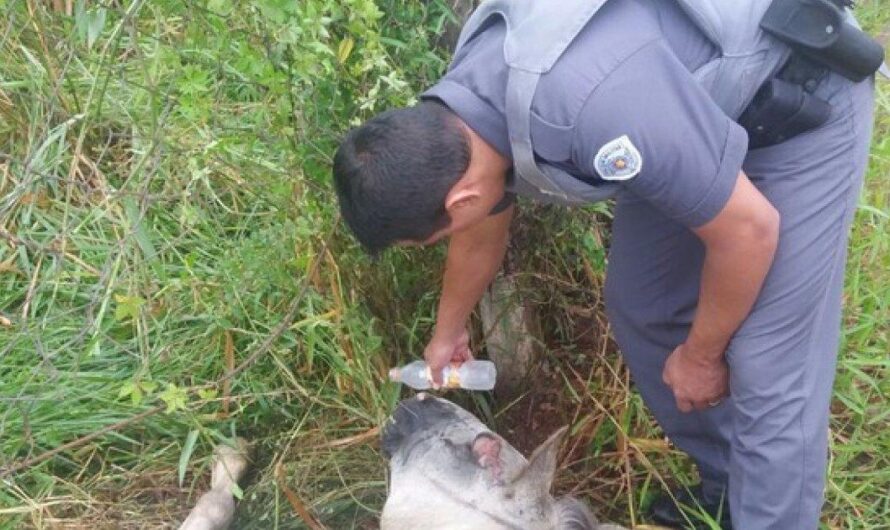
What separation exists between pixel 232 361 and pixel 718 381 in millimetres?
1431

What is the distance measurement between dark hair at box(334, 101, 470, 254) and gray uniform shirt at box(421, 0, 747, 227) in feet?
0.28

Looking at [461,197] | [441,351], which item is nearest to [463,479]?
[441,351]

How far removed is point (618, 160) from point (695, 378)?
71 centimetres

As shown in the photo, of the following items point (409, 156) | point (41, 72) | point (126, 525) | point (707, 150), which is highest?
point (707, 150)

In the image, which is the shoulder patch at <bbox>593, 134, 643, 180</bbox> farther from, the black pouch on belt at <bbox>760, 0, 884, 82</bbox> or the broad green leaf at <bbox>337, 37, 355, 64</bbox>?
the broad green leaf at <bbox>337, 37, 355, 64</bbox>

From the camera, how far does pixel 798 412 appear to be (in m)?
2.24

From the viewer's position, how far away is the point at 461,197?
199 centimetres

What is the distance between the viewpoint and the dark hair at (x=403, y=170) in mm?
1933

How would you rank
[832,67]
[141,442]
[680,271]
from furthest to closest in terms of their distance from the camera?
1. [141,442]
2. [680,271]
3. [832,67]

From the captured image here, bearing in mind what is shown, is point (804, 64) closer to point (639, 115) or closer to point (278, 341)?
point (639, 115)

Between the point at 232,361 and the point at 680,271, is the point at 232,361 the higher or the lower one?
the lower one

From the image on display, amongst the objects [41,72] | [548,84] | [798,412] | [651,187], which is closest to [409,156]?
[548,84]

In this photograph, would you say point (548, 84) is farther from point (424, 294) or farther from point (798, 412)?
point (424, 294)

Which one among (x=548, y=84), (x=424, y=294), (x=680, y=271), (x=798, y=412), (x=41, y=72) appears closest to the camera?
(x=548, y=84)
